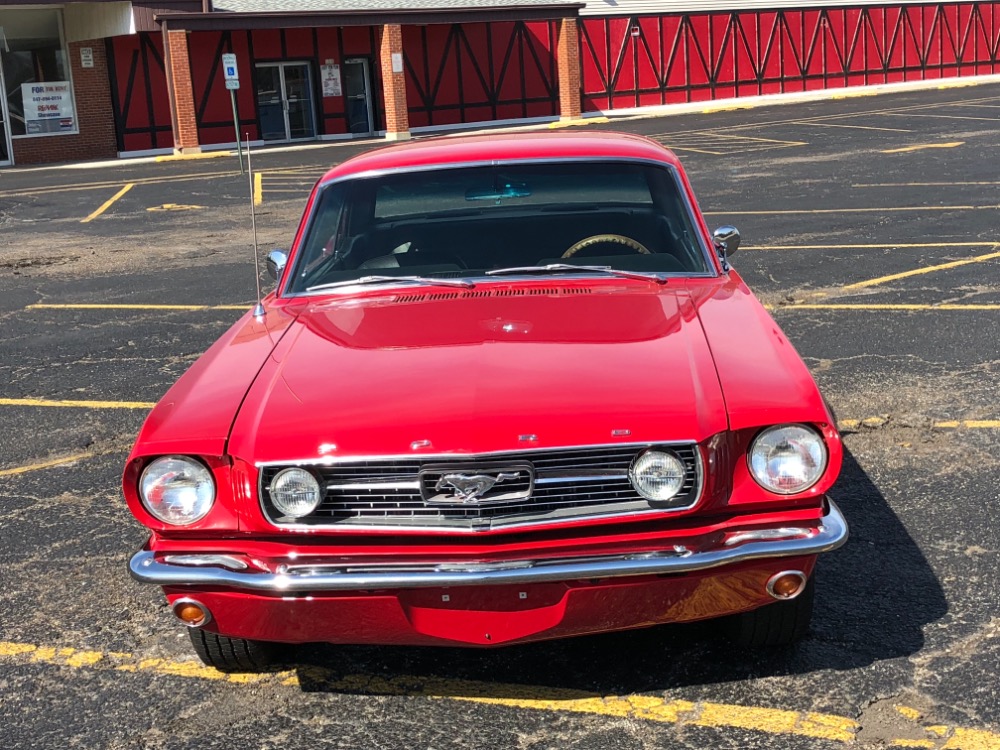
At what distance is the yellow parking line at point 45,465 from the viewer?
20.8ft

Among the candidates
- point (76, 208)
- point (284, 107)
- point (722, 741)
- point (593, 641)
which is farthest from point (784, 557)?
point (284, 107)

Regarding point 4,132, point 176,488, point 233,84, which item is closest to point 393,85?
point 4,132

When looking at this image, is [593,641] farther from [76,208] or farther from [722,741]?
[76,208]

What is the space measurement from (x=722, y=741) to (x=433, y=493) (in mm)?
1091

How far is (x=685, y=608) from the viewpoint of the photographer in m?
3.50

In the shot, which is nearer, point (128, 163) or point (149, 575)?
point (149, 575)

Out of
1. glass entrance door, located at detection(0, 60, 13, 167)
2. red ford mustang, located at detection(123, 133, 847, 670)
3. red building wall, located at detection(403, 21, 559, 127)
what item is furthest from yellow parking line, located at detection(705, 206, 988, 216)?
glass entrance door, located at detection(0, 60, 13, 167)

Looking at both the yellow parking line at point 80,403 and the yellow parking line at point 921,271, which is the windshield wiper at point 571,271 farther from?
the yellow parking line at point 921,271

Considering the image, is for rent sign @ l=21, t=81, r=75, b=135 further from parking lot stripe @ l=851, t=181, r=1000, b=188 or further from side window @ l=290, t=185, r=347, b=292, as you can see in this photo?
side window @ l=290, t=185, r=347, b=292

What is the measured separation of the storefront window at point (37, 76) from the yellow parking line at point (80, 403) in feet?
83.3

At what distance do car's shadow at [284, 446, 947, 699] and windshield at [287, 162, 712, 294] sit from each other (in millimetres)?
1494

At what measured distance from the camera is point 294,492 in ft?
11.5

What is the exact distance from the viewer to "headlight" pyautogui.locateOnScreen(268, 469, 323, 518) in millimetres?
3486

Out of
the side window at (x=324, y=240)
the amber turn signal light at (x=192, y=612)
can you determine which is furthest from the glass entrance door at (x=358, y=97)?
the amber turn signal light at (x=192, y=612)
